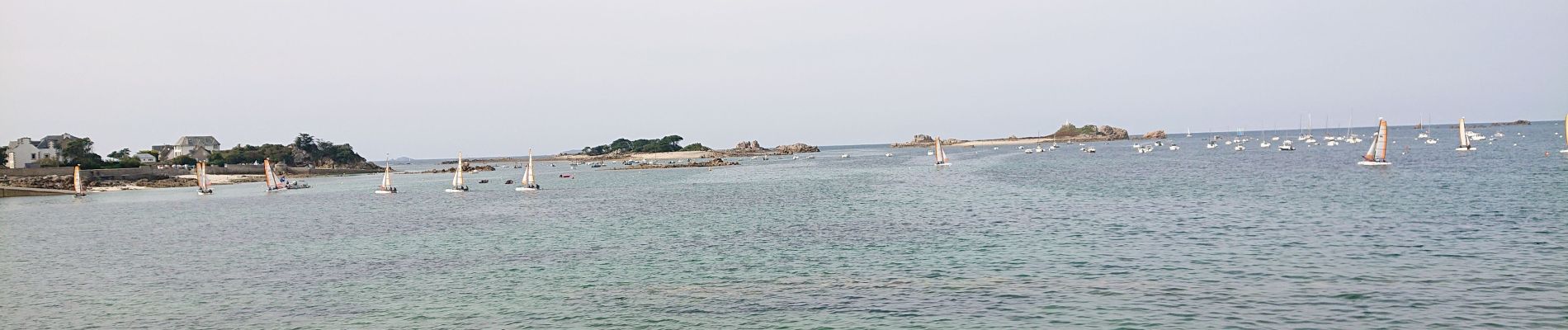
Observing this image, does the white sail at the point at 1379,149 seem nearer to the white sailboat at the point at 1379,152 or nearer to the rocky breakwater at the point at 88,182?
the white sailboat at the point at 1379,152

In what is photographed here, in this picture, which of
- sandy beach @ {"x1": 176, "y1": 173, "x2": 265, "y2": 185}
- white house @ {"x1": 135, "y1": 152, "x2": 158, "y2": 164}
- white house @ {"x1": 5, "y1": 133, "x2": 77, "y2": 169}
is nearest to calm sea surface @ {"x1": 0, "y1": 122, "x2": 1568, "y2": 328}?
sandy beach @ {"x1": 176, "y1": 173, "x2": 265, "y2": 185}

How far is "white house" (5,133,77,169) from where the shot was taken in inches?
5335

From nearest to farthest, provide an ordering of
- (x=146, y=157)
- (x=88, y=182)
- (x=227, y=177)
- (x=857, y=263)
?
(x=857, y=263)
(x=88, y=182)
(x=227, y=177)
(x=146, y=157)

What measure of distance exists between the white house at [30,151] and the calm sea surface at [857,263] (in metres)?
94.5

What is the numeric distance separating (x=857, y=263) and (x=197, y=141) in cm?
20406

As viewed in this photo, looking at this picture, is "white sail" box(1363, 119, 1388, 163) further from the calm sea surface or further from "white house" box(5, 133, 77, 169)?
"white house" box(5, 133, 77, 169)

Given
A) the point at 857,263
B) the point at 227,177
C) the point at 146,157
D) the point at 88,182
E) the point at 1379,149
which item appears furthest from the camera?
the point at 146,157

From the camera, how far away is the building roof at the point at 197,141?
623 ft

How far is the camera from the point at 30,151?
140625mm

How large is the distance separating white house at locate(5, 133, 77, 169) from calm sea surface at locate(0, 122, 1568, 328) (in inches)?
3719

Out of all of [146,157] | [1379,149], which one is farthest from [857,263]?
[146,157]

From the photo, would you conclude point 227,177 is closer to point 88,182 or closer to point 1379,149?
point 88,182

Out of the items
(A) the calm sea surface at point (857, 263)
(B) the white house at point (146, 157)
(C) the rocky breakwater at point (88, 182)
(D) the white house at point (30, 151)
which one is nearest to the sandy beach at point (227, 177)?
(C) the rocky breakwater at point (88, 182)

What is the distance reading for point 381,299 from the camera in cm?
2548
